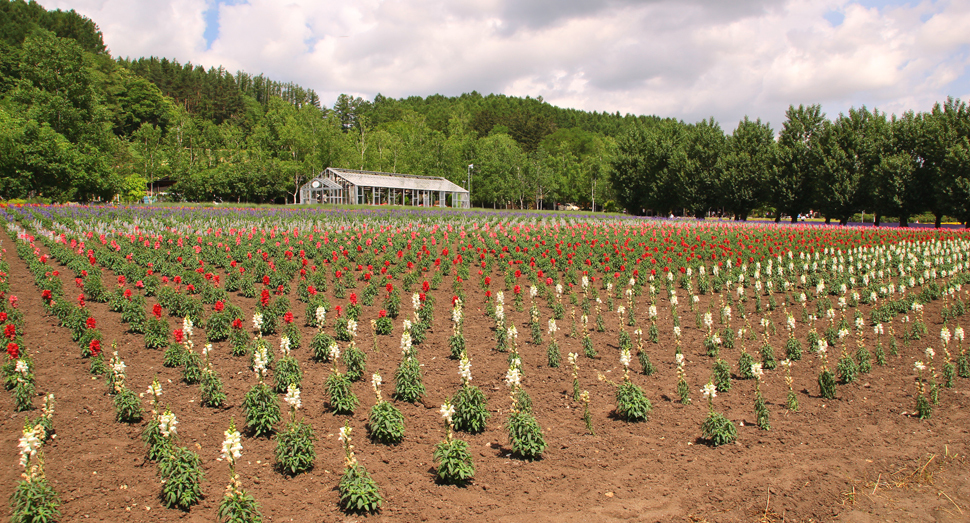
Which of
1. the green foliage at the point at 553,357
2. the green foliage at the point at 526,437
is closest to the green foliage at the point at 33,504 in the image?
the green foliage at the point at 526,437

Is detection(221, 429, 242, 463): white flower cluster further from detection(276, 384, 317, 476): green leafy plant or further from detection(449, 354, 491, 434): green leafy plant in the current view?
detection(449, 354, 491, 434): green leafy plant

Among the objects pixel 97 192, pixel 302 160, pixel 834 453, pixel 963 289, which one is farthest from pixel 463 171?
pixel 834 453

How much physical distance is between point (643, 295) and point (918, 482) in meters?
8.60

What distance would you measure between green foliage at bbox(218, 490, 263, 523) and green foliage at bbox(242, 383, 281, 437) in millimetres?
1665

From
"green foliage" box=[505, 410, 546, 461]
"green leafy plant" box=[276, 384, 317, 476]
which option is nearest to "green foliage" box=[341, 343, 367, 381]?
"green leafy plant" box=[276, 384, 317, 476]

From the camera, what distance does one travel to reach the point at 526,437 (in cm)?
570

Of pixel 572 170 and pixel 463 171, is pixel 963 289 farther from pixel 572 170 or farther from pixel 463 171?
pixel 572 170

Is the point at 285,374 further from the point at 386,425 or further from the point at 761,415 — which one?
the point at 761,415

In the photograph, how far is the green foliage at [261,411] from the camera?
19.4 ft

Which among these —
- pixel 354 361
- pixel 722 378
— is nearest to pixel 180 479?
pixel 354 361

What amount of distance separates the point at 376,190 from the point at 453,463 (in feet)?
181

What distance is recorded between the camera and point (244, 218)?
87.8 feet

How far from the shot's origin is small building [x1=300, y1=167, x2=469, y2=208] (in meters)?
55.9

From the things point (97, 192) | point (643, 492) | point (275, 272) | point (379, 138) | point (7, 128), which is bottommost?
point (643, 492)
